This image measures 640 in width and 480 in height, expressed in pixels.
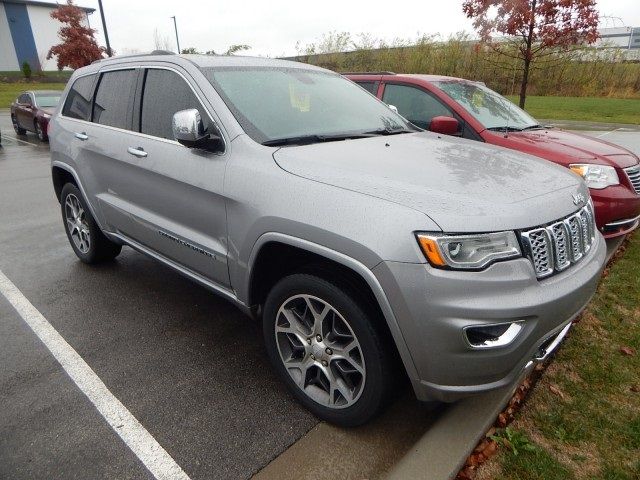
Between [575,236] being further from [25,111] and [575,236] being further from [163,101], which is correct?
[25,111]

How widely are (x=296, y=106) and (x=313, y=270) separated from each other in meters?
1.26

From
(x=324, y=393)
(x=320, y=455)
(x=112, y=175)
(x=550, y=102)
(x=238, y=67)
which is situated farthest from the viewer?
(x=550, y=102)

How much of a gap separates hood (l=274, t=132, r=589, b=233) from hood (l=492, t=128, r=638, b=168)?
1.79 meters

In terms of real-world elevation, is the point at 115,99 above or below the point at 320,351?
above

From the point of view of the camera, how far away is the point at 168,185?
302cm

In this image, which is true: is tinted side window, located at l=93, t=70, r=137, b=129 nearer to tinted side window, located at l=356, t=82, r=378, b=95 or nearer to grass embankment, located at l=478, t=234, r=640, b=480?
tinted side window, located at l=356, t=82, r=378, b=95

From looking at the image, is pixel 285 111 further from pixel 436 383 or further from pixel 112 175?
pixel 436 383

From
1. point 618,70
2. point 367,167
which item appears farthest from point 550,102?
point 367,167

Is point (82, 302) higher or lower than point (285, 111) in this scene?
lower

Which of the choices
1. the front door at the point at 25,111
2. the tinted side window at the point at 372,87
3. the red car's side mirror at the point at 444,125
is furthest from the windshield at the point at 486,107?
the front door at the point at 25,111

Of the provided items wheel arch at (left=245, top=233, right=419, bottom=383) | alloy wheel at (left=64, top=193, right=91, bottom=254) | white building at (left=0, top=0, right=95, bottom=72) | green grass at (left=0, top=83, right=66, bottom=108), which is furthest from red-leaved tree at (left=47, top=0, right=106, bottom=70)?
wheel arch at (left=245, top=233, right=419, bottom=383)

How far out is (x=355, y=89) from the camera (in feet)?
12.2

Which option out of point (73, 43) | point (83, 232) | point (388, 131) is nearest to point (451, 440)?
point (388, 131)

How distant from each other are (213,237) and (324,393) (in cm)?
109
